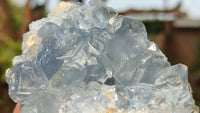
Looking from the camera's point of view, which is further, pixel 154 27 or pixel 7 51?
pixel 154 27

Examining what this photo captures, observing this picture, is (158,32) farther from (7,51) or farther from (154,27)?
(7,51)

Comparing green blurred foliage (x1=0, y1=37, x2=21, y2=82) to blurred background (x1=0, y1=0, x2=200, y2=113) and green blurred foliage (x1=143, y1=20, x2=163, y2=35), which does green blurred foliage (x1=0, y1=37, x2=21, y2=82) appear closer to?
blurred background (x1=0, y1=0, x2=200, y2=113)

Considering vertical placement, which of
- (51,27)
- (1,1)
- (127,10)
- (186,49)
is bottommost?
(186,49)

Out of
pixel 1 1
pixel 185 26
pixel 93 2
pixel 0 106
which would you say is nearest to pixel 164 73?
pixel 93 2

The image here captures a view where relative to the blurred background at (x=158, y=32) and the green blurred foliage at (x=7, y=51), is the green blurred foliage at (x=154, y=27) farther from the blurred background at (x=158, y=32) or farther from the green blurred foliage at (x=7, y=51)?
the green blurred foliage at (x=7, y=51)

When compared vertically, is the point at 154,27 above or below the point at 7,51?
below

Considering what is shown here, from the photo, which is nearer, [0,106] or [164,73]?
[164,73]

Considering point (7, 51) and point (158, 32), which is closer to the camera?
point (7, 51)

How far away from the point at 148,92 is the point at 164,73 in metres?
0.09

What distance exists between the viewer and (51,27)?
76 centimetres

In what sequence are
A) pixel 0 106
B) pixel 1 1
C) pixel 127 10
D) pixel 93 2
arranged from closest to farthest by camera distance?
pixel 93 2
pixel 0 106
pixel 1 1
pixel 127 10

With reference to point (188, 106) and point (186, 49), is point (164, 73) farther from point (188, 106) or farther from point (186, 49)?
point (186, 49)

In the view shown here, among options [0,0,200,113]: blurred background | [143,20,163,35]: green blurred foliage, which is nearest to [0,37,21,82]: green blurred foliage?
[0,0,200,113]: blurred background

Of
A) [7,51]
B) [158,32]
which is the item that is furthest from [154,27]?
[7,51]
